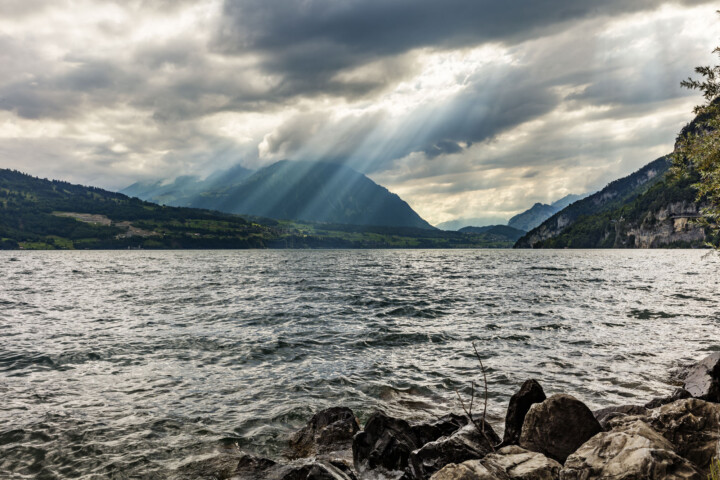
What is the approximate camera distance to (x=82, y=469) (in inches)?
426

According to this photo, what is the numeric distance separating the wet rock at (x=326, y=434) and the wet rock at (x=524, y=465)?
542 cm

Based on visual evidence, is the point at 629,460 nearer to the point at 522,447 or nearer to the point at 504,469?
the point at 504,469

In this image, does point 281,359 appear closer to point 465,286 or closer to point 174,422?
point 174,422

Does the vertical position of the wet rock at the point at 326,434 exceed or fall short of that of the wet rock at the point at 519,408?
it falls short

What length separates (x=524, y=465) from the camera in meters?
7.94

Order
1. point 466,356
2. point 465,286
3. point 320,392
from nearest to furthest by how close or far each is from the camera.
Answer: point 320,392 < point 466,356 < point 465,286

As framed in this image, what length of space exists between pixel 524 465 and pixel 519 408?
3633 mm

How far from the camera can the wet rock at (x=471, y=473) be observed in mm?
7297

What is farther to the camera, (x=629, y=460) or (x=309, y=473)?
(x=309, y=473)

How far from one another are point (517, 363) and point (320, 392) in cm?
1120

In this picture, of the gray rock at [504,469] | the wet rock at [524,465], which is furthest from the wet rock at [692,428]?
the gray rock at [504,469]

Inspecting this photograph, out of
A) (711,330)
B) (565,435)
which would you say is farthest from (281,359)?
(711,330)

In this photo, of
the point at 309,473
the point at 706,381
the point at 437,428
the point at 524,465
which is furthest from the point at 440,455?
the point at 706,381

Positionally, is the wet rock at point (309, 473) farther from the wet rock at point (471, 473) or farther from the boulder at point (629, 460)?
the boulder at point (629, 460)
